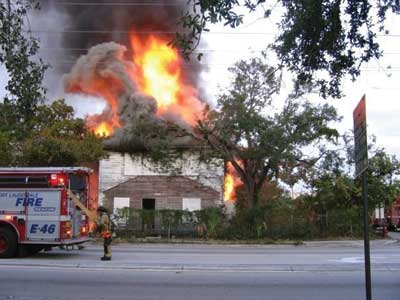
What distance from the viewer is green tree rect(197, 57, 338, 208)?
29.6 metres

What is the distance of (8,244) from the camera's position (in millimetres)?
16141

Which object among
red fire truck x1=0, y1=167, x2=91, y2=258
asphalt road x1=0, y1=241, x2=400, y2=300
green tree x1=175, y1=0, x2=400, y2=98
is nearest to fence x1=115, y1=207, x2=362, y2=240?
red fire truck x1=0, y1=167, x2=91, y2=258

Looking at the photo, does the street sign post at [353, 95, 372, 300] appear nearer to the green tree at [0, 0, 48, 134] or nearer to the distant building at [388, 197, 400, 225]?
the green tree at [0, 0, 48, 134]

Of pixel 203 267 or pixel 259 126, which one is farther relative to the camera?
pixel 259 126

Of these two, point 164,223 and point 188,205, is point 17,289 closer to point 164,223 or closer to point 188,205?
point 164,223

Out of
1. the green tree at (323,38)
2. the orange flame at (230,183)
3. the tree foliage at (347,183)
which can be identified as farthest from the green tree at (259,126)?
the green tree at (323,38)

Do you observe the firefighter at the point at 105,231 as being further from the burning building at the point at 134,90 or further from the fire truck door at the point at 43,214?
the burning building at the point at 134,90

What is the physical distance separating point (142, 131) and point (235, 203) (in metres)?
8.89

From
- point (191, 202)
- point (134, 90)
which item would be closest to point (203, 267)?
point (191, 202)

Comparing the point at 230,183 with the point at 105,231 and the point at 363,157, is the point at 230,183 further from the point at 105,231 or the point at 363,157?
the point at 363,157

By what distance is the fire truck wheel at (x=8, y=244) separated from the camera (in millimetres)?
16094

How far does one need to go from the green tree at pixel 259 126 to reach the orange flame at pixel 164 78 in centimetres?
1405

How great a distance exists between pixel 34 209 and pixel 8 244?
119 cm

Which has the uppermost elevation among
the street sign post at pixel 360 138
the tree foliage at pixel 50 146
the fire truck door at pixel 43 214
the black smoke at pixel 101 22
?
the black smoke at pixel 101 22
